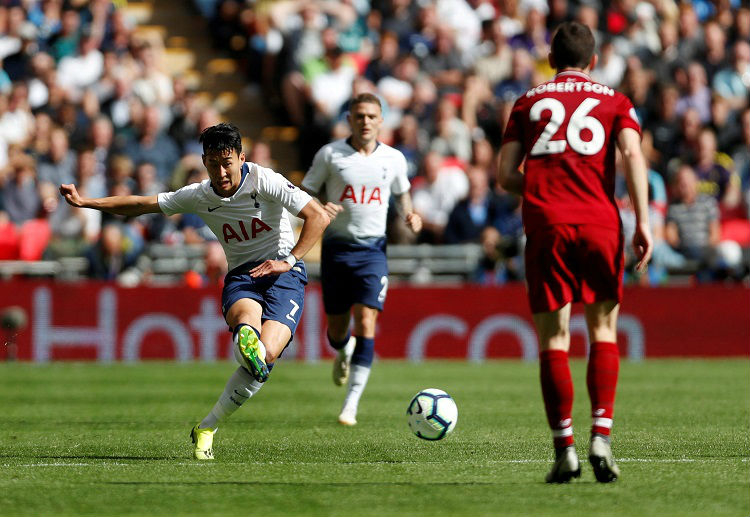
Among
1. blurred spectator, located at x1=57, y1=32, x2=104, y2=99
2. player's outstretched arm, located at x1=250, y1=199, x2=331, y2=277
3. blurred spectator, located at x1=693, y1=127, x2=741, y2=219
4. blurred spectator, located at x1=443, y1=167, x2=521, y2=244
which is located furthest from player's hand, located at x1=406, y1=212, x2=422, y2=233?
Result: blurred spectator, located at x1=57, y1=32, x2=104, y2=99

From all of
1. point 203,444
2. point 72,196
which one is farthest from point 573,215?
point 72,196

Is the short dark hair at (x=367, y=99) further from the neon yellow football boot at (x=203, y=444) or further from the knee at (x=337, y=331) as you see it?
the neon yellow football boot at (x=203, y=444)

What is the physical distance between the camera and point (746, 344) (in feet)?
58.9

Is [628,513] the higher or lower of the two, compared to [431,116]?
lower

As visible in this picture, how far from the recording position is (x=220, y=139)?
27.2 ft

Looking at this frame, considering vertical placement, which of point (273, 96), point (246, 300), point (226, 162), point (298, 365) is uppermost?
point (273, 96)

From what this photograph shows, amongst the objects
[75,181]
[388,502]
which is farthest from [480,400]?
[75,181]

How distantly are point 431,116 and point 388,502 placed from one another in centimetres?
1459

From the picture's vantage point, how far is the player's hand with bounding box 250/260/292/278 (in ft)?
27.3

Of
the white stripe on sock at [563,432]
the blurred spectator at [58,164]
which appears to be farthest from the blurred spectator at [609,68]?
the white stripe on sock at [563,432]

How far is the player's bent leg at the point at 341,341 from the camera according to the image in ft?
38.1

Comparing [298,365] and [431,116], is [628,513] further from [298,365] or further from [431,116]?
[431,116]

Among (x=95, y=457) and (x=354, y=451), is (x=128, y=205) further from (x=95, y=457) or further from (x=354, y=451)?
(x=354, y=451)

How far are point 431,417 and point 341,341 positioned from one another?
122 inches
